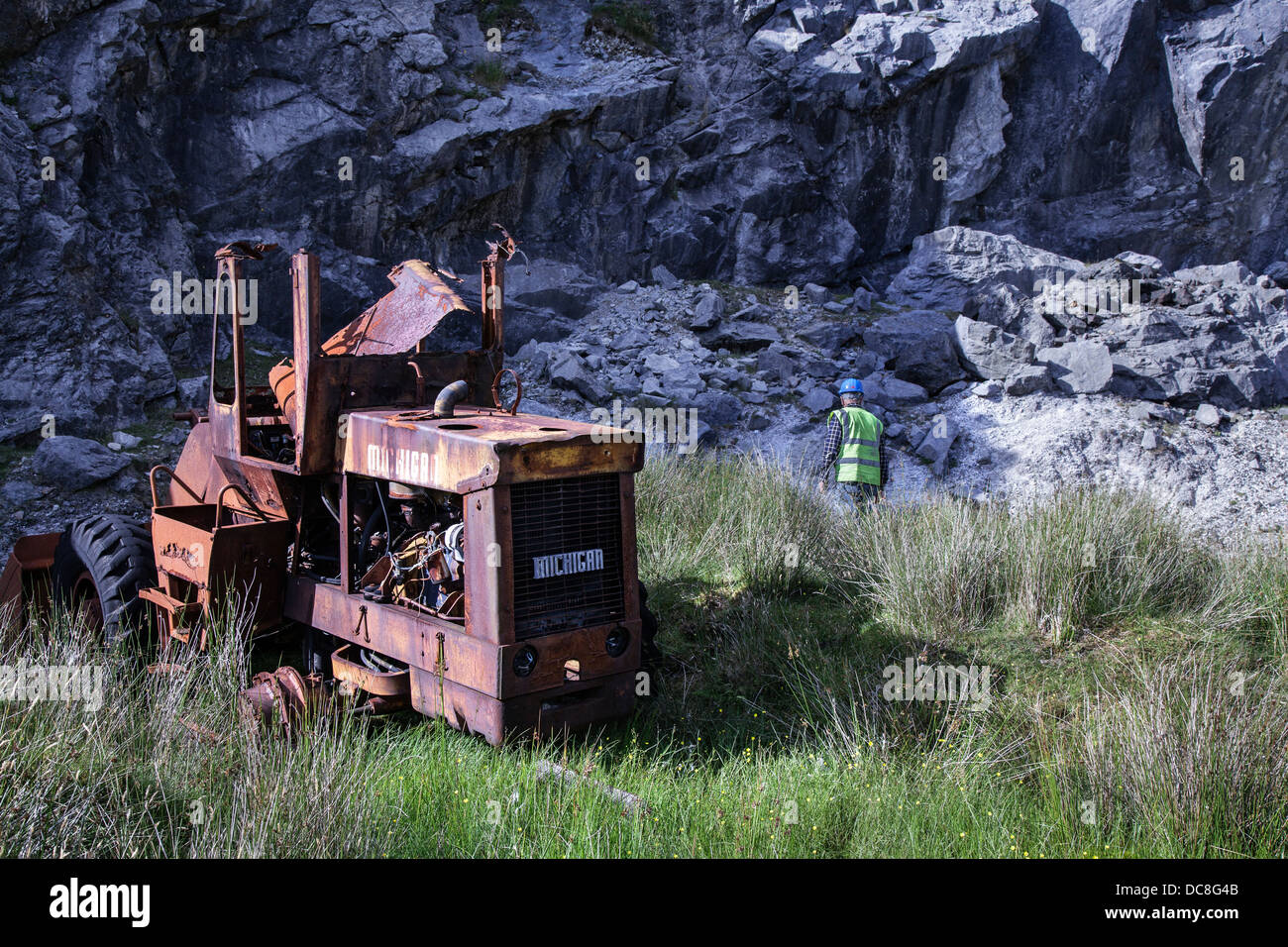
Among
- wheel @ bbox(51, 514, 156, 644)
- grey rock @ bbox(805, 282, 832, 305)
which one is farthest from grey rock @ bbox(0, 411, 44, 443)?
grey rock @ bbox(805, 282, 832, 305)

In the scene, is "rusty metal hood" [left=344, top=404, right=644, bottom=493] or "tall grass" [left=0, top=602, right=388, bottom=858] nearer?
"tall grass" [left=0, top=602, right=388, bottom=858]

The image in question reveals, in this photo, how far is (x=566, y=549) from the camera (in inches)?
184

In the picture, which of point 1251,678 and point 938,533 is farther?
point 938,533

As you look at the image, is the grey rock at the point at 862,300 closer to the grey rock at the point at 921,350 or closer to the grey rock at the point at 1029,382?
the grey rock at the point at 921,350

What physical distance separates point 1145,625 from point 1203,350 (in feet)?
31.7

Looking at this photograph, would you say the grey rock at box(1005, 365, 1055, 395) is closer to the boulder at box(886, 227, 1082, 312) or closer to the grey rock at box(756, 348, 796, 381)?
the grey rock at box(756, 348, 796, 381)

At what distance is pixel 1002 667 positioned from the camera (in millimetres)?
5961

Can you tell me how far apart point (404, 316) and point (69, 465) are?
5.73 m

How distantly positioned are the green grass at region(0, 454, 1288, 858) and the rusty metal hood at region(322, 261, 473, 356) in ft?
5.64

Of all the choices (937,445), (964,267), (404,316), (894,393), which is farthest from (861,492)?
(964,267)

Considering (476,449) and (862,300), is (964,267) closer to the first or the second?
(862,300)

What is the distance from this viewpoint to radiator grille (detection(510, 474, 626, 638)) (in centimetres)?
453
